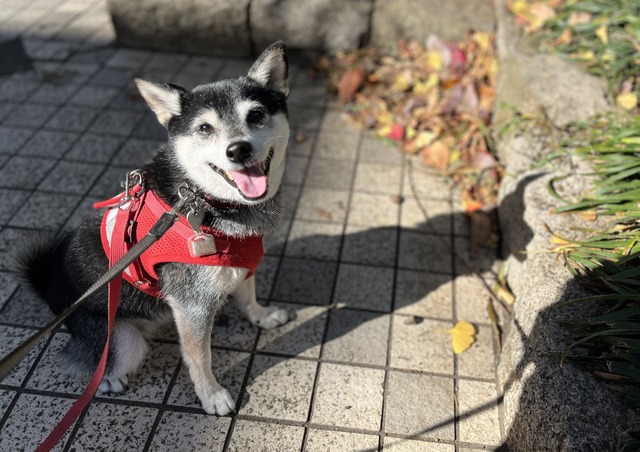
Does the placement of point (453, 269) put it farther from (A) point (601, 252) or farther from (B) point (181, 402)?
(B) point (181, 402)

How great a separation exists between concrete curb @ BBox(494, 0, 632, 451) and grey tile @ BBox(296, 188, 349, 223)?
116 cm

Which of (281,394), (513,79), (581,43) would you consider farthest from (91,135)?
(581,43)

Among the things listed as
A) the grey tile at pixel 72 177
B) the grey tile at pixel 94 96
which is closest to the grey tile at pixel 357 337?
the grey tile at pixel 72 177

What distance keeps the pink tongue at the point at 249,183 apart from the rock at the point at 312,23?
11.9 feet

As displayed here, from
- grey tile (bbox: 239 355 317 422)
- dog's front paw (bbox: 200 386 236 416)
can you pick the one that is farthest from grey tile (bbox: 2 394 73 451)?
grey tile (bbox: 239 355 317 422)

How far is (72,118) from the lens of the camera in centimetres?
472

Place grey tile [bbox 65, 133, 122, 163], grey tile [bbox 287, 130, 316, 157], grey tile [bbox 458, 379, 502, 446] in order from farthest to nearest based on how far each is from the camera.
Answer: grey tile [bbox 287, 130, 316, 157] < grey tile [bbox 65, 133, 122, 163] < grey tile [bbox 458, 379, 502, 446]

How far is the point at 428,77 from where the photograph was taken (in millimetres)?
5262

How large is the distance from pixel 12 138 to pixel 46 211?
3.60 ft

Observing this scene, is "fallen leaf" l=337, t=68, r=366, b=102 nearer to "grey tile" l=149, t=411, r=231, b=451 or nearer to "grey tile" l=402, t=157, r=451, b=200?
"grey tile" l=402, t=157, r=451, b=200

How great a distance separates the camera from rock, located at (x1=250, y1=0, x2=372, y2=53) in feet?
17.9

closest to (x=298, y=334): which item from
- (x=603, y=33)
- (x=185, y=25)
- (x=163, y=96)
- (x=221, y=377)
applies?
(x=221, y=377)

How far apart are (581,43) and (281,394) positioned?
13.1 ft

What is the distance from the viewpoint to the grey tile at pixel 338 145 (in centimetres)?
455
